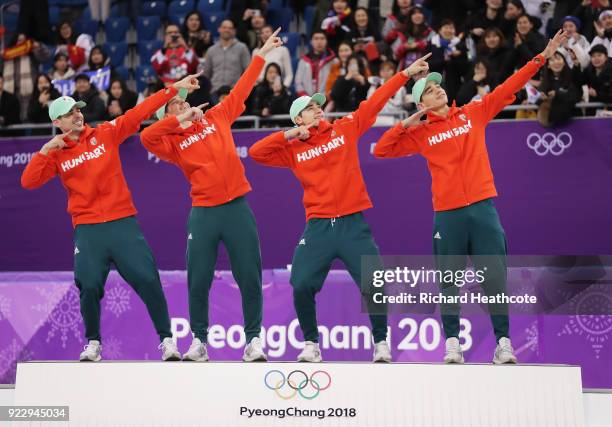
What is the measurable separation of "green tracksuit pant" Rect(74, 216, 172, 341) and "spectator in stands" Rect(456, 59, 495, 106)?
455cm

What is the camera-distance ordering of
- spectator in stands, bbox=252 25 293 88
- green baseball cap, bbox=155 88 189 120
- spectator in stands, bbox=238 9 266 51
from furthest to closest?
spectator in stands, bbox=238 9 266 51 → spectator in stands, bbox=252 25 293 88 → green baseball cap, bbox=155 88 189 120

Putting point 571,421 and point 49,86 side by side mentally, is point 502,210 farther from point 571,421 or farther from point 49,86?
point 49,86

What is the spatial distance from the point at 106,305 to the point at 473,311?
369 cm

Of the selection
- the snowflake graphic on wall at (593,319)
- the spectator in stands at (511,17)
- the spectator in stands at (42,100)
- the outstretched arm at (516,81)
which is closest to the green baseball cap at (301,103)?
the outstretched arm at (516,81)

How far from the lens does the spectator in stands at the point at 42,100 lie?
13.9m

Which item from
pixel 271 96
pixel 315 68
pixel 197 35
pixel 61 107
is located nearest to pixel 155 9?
pixel 197 35

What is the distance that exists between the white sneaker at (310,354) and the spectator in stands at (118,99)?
541cm

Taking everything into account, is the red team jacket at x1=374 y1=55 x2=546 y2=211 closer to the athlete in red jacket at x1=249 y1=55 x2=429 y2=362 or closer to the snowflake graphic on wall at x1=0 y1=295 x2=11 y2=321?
the athlete in red jacket at x1=249 y1=55 x2=429 y2=362

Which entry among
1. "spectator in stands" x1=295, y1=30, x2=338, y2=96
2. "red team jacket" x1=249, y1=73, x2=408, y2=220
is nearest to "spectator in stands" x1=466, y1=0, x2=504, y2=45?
"spectator in stands" x1=295, y1=30, x2=338, y2=96

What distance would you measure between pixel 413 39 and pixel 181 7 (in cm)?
A: 433

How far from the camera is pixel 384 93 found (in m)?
Result: 9.02

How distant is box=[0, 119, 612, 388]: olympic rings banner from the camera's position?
1054 cm

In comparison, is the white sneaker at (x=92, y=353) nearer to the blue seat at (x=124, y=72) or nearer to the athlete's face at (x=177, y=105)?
the athlete's face at (x=177, y=105)

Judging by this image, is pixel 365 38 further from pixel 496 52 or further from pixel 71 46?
pixel 71 46
